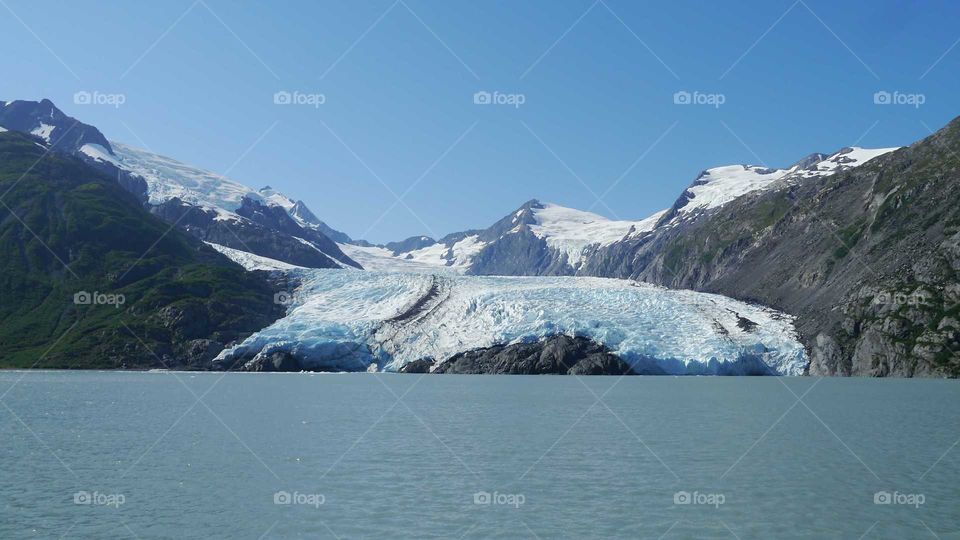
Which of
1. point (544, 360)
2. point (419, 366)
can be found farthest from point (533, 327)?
point (419, 366)

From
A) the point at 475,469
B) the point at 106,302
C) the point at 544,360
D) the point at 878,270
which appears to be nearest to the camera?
the point at 475,469

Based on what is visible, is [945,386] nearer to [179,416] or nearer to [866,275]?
[866,275]

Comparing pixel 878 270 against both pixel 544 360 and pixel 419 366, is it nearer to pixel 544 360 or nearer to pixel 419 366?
pixel 544 360

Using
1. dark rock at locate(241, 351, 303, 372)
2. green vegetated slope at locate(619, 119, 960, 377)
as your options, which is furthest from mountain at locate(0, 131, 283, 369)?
green vegetated slope at locate(619, 119, 960, 377)

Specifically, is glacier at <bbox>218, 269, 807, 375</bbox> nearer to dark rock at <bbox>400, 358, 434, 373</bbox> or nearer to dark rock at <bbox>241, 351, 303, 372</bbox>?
dark rock at <bbox>241, 351, 303, 372</bbox>

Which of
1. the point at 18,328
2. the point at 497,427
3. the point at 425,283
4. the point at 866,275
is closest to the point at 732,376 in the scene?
the point at 866,275

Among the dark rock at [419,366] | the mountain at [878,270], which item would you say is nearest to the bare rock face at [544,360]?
the dark rock at [419,366]
